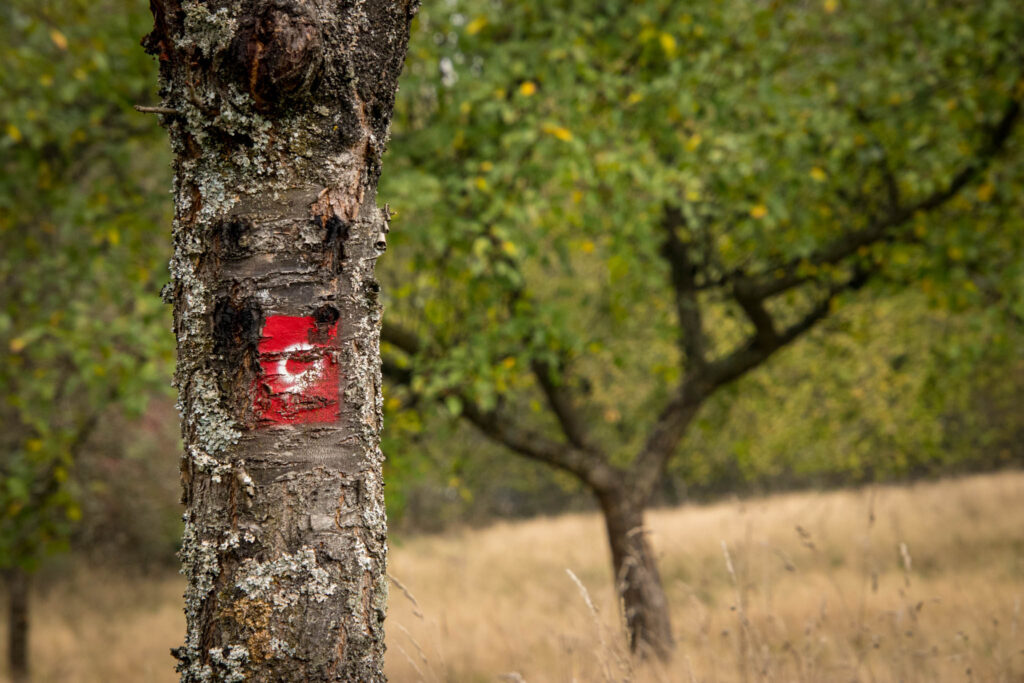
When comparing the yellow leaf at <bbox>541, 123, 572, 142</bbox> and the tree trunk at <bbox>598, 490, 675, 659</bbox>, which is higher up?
the yellow leaf at <bbox>541, 123, 572, 142</bbox>

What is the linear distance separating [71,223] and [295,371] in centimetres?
414

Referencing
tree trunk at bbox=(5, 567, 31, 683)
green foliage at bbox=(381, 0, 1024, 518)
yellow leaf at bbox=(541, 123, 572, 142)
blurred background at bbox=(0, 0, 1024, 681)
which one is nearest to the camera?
yellow leaf at bbox=(541, 123, 572, 142)

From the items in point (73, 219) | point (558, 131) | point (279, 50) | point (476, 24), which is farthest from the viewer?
point (73, 219)

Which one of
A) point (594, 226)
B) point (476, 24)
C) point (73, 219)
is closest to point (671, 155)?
point (594, 226)

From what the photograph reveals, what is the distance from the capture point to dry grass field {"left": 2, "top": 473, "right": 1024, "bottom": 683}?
286 cm

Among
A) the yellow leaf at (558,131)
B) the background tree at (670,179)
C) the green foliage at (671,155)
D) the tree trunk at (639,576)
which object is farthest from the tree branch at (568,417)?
the yellow leaf at (558,131)

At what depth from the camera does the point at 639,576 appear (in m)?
4.64

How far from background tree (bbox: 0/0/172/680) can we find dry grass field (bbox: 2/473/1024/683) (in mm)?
2286

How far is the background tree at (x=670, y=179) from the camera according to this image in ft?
12.6

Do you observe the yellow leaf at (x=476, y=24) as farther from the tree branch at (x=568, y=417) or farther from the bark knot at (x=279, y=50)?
the bark knot at (x=279, y=50)

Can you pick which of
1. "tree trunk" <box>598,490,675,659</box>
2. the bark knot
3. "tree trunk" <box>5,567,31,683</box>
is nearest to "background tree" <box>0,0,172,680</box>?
"tree trunk" <box>5,567,31,683</box>

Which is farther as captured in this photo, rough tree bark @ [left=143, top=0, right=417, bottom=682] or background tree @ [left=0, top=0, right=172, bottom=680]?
background tree @ [left=0, top=0, right=172, bottom=680]

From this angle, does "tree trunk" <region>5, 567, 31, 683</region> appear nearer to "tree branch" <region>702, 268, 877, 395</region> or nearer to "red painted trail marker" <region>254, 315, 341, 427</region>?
"tree branch" <region>702, 268, 877, 395</region>

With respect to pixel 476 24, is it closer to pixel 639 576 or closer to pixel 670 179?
pixel 670 179
